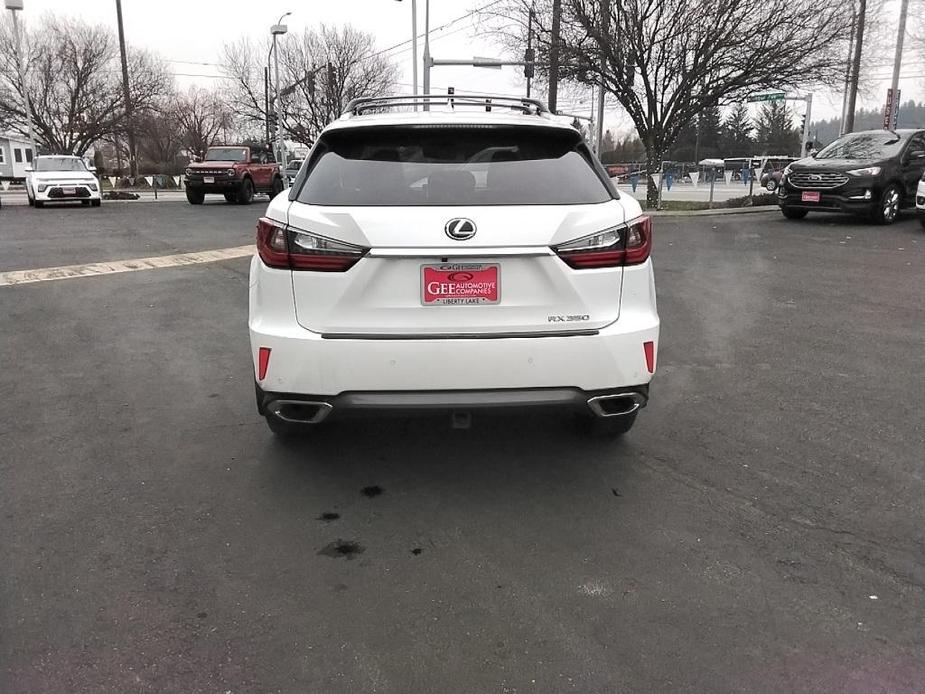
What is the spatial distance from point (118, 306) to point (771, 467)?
254 inches

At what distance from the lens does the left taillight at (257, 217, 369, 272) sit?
314cm

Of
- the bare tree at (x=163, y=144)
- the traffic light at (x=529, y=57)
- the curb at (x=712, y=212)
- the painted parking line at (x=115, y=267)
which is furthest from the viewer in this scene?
the bare tree at (x=163, y=144)

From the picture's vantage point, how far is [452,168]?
3.41 m

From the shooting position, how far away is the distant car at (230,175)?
24.0m

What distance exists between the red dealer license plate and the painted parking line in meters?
7.68

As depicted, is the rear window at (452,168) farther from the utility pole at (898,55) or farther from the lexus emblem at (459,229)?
the utility pole at (898,55)

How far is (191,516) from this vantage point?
332 centimetres

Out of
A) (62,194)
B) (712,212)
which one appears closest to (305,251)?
(712,212)

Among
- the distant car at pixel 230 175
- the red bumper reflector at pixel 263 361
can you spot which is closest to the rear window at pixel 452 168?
the red bumper reflector at pixel 263 361

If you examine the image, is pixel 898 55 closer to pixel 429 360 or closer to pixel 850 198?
pixel 850 198

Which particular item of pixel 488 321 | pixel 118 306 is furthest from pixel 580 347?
pixel 118 306

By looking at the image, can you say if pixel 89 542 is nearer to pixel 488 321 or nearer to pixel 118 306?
pixel 488 321

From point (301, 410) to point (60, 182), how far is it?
844 inches

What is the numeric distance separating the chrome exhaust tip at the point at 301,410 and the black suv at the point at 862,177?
13755 millimetres
